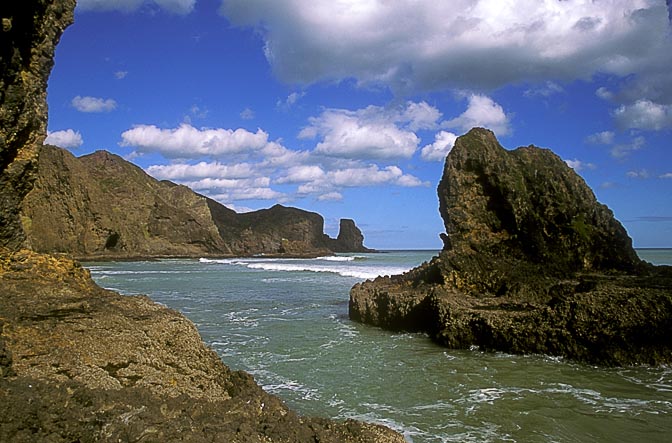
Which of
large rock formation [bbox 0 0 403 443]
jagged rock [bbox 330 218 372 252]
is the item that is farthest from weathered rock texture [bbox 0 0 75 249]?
jagged rock [bbox 330 218 372 252]

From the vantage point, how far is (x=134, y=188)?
73.7m

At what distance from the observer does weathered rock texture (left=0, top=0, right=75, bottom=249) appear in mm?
3889

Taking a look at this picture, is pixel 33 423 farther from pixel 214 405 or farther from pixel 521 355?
pixel 521 355

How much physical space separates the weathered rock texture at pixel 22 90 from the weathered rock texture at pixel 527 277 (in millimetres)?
6589

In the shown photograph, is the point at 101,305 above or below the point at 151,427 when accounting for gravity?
above

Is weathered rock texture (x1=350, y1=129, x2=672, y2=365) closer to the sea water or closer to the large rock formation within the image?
the sea water

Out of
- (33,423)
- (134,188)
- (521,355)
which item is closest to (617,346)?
(521,355)

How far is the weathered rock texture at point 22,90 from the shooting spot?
389 cm

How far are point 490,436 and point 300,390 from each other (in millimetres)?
2447

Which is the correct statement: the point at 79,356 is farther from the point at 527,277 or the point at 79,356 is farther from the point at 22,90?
the point at 527,277

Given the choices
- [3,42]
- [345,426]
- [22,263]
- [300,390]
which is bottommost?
[300,390]

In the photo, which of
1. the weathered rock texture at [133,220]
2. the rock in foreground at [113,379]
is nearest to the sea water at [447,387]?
the rock in foreground at [113,379]

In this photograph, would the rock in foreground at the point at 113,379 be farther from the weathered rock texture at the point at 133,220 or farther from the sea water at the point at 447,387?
the weathered rock texture at the point at 133,220

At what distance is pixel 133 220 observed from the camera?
234 ft
